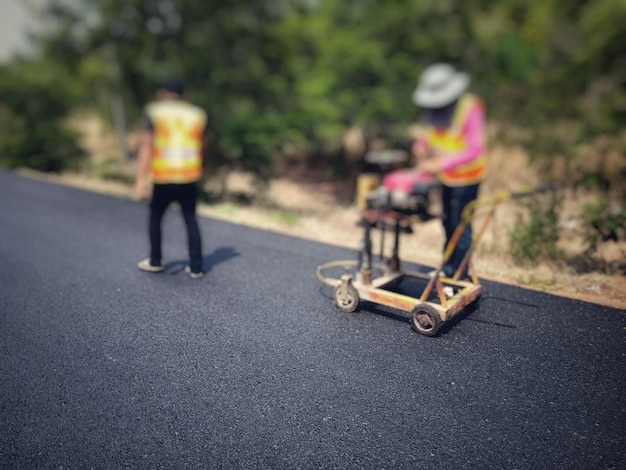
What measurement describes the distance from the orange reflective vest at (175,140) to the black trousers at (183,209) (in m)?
0.11

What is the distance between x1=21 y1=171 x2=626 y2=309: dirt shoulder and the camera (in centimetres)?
489

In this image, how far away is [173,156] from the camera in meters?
4.89

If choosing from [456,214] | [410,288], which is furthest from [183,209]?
[456,214]

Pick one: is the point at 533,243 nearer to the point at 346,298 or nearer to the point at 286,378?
the point at 346,298

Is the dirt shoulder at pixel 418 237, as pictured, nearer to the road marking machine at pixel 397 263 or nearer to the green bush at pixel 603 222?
the green bush at pixel 603 222

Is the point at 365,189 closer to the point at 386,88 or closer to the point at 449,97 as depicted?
the point at 449,97

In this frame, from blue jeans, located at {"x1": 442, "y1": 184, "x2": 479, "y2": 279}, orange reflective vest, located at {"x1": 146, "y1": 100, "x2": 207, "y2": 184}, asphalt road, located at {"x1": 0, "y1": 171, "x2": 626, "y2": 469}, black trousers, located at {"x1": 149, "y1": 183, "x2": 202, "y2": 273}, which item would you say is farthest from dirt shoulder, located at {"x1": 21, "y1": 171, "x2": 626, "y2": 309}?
orange reflective vest, located at {"x1": 146, "y1": 100, "x2": 207, "y2": 184}

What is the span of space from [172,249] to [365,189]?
3.37 m

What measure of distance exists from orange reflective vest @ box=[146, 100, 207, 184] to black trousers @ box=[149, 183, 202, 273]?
115 millimetres

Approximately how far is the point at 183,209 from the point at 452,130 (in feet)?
9.61

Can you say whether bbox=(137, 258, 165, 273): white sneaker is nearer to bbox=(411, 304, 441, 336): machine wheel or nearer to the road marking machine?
the road marking machine

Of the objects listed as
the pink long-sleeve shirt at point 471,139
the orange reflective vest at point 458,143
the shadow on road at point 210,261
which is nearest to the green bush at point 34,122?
the shadow on road at point 210,261

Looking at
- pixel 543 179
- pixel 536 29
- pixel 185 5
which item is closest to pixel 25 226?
pixel 543 179

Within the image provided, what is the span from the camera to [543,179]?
1099cm
